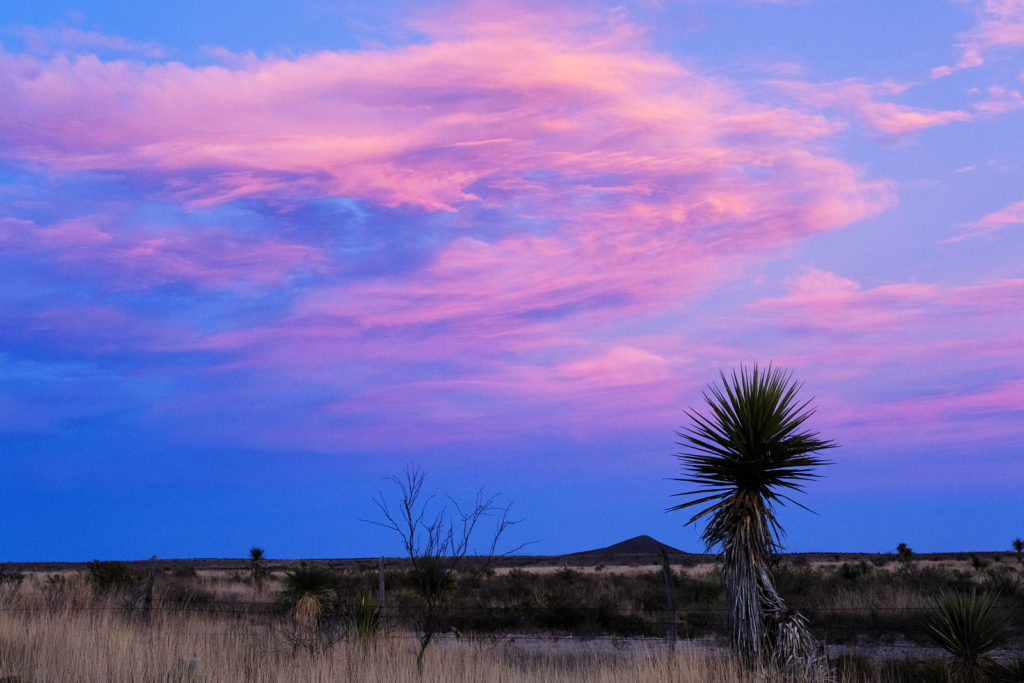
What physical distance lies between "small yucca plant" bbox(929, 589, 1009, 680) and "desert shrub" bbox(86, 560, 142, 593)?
57.5ft

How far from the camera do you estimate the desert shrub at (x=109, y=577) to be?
22641 millimetres

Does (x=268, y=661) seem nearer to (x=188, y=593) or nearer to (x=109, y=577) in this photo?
(x=109, y=577)

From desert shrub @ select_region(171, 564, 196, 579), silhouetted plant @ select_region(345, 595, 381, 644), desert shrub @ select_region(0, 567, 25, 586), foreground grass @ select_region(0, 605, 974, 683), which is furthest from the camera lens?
desert shrub @ select_region(171, 564, 196, 579)

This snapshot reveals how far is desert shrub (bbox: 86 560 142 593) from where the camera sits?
891 inches

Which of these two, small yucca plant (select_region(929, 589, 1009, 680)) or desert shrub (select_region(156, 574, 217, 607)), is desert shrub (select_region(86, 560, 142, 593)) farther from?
small yucca plant (select_region(929, 589, 1009, 680))

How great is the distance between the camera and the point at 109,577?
23.9 metres

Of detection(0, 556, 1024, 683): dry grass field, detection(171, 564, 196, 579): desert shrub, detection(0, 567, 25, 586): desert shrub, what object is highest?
detection(0, 567, 25, 586): desert shrub

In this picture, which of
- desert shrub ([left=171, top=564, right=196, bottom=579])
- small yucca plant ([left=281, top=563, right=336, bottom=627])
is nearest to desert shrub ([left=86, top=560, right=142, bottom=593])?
small yucca plant ([left=281, top=563, right=336, bottom=627])

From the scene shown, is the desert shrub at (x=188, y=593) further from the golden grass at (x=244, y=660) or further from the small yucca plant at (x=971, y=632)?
the small yucca plant at (x=971, y=632)

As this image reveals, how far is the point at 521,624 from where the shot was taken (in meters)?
24.6

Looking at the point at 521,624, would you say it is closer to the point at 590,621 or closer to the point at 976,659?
the point at 590,621

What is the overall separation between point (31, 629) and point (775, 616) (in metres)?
11.2

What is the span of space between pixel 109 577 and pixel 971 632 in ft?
64.2

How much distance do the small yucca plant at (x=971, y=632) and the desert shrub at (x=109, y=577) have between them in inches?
690
